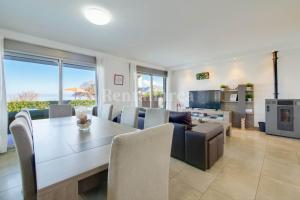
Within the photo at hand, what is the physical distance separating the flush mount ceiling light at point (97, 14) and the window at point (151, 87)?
3209 mm

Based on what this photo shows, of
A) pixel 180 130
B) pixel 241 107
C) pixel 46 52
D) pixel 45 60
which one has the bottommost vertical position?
pixel 180 130

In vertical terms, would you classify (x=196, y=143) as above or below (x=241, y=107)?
below

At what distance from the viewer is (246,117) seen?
4855 mm

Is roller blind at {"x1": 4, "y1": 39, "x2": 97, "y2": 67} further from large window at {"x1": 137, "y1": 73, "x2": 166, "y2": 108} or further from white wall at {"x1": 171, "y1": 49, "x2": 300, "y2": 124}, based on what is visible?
white wall at {"x1": 171, "y1": 49, "x2": 300, "y2": 124}

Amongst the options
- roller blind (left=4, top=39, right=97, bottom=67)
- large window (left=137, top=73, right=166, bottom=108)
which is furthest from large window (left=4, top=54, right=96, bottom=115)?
large window (left=137, top=73, right=166, bottom=108)

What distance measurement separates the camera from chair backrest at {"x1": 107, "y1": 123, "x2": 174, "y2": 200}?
0.76 meters

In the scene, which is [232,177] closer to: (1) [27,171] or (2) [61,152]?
(2) [61,152]

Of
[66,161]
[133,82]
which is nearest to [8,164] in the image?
[66,161]

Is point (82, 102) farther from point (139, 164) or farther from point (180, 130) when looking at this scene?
point (139, 164)

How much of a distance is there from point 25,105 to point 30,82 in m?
0.56

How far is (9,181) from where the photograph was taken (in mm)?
1899

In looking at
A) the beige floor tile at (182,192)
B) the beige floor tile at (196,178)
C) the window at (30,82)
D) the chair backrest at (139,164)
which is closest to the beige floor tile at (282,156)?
the beige floor tile at (196,178)

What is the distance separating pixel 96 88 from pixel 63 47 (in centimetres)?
137

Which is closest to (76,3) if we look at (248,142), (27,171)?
(27,171)
